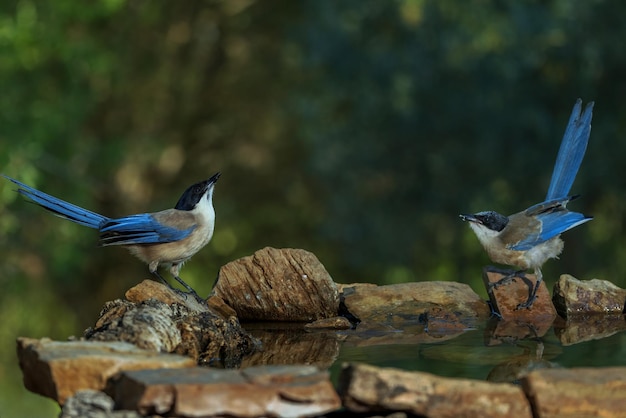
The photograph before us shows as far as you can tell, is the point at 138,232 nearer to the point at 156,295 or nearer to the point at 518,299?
the point at 156,295

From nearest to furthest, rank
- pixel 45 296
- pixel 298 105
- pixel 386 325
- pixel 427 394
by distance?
pixel 427 394 → pixel 386 325 → pixel 298 105 → pixel 45 296

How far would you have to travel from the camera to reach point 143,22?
57.6ft

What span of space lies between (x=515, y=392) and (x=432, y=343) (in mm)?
1566

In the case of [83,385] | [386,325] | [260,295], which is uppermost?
[260,295]

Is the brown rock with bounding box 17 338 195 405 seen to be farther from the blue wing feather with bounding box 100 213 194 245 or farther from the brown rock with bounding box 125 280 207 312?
the blue wing feather with bounding box 100 213 194 245

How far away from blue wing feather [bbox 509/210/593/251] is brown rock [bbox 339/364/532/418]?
108 inches

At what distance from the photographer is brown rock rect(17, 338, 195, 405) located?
395 cm

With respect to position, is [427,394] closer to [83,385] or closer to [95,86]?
[83,385]

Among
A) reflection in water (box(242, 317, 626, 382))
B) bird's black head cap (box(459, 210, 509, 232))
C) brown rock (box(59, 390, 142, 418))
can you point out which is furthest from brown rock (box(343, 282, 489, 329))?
brown rock (box(59, 390, 142, 418))

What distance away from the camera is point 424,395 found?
3.74 meters

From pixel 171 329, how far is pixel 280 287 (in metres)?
1.43

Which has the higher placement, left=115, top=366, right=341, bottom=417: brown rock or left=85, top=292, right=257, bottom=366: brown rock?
left=85, top=292, right=257, bottom=366: brown rock

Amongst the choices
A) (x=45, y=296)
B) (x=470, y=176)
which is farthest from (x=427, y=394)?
(x=45, y=296)

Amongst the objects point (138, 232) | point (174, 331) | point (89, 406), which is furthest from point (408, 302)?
point (89, 406)
